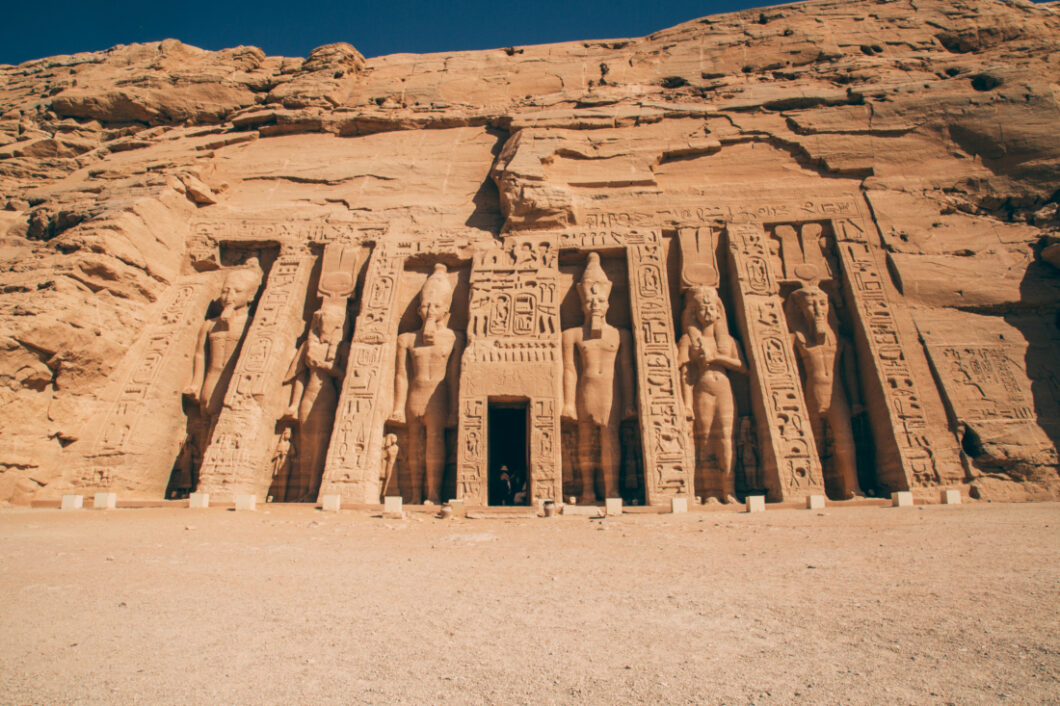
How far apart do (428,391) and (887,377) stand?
729 centimetres

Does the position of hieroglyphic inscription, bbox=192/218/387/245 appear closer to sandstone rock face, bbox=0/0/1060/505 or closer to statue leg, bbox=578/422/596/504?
sandstone rock face, bbox=0/0/1060/505

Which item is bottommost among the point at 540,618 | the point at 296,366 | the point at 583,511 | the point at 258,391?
the point at 540,618

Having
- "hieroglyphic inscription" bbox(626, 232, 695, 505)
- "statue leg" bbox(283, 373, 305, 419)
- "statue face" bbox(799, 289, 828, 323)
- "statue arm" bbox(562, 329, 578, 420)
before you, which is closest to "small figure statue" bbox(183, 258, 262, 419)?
"statue leg" bbox(283, 373, 305, 419)

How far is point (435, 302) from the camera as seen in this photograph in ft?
36.3

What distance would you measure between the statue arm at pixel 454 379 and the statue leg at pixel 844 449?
5988mm

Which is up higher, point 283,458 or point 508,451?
point 508,451

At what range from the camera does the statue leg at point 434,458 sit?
33.3ft

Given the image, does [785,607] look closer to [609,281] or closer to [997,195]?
[609,281]

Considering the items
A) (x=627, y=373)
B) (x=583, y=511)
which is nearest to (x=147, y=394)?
(x=583, y=511)

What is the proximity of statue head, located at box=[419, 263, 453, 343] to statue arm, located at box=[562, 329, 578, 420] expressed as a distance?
220cm

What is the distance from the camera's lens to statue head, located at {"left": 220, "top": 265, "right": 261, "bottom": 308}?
11719mm

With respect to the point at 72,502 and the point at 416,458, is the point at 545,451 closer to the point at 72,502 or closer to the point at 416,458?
the point at 416,458

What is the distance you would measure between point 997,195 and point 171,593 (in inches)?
553

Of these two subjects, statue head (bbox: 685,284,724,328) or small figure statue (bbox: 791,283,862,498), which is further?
statue head (bbox: 685,284,724,328)
